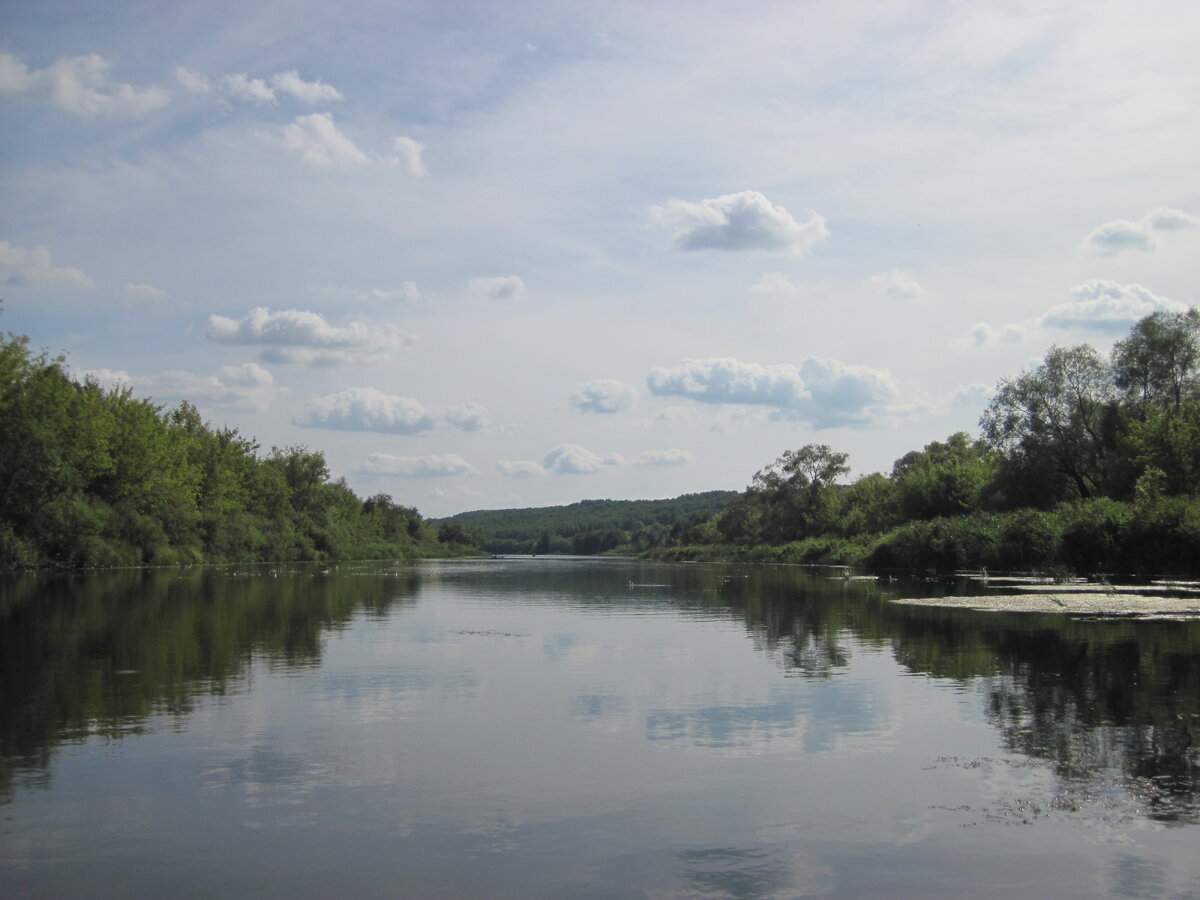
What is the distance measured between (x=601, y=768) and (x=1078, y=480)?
73230 mm

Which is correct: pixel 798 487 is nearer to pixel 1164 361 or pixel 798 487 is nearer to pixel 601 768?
pixel 1164 361

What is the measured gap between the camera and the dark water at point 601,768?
9000 mm

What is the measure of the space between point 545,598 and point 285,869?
40.0 metres

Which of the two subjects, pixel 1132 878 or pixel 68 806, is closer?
pixel 1132 878

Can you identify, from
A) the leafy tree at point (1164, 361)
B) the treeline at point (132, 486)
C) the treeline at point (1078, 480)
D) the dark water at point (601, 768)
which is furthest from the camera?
the leafy tree at point (1164, 361)

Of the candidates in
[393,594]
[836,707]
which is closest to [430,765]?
[836,707]

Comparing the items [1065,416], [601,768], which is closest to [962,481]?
[1065,416]

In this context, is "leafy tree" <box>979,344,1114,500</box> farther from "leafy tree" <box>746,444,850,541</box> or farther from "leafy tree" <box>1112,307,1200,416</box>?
"leafy tree" <box>746,444,850,541</box>

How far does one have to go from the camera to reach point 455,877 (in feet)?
28.9

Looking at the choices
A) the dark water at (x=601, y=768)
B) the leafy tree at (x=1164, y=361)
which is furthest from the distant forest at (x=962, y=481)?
the dark water at (x=601, y=768)

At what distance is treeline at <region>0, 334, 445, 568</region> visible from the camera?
67500 millimetres

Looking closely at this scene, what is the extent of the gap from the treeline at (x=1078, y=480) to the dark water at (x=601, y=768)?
1304 inches

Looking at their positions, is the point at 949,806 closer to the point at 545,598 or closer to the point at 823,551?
the point at 545,598

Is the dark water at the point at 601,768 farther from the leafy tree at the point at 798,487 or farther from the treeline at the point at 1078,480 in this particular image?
the leafy tree at the point at 798,487
